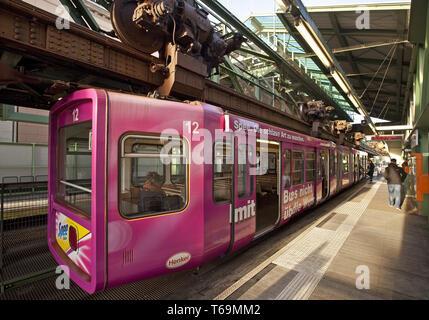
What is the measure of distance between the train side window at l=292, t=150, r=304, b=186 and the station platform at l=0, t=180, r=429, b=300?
4.64ft

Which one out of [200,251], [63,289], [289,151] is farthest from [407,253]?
[63,289]

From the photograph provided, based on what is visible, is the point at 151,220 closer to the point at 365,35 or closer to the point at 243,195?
the point at 243,195

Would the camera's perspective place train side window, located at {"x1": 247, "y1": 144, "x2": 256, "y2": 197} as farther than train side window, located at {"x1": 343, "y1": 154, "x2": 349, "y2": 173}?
No

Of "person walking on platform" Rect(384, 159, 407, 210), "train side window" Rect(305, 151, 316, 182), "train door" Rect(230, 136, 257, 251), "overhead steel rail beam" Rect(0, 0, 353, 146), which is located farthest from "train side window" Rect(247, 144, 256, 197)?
"person walking on platform" Rect(384, 159, 407, 210)

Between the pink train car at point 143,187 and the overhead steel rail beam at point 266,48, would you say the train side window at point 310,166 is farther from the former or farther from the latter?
the overhead steel rail beam at point 266,48

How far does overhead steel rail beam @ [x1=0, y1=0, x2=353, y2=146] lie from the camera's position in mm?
2785

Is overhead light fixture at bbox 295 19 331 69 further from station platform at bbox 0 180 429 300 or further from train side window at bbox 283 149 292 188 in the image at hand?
station platform at bbox 0 180 429 300

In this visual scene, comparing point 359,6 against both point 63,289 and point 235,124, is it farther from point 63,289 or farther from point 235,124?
point 63,289

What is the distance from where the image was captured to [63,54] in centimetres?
319

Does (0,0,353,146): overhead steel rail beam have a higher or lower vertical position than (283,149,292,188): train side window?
higher

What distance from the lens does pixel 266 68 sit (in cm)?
1872

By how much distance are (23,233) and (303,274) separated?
5554 millimetres

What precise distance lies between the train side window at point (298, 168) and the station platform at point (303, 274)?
55.6 inches
